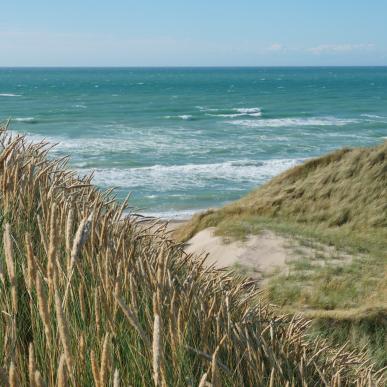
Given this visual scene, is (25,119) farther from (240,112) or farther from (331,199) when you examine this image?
(331,199)

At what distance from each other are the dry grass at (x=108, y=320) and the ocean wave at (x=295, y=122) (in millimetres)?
39422

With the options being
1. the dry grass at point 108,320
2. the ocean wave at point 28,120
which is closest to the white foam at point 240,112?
the ocean wave at point 28,120

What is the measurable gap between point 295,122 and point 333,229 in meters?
35.9

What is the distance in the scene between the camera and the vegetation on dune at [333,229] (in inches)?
242

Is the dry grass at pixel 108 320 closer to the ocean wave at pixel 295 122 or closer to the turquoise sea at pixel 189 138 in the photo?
the turquoise sea at pixel 189 138

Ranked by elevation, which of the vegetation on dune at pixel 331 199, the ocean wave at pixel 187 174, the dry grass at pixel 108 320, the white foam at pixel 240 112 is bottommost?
the ocean wave at pixel 187 174

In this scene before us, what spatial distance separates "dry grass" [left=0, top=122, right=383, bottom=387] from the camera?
4.58 feet

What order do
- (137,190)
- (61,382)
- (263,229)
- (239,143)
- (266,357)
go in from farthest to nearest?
(239,143) → (137,190) → (263,229) → (266,357) → (61,382)

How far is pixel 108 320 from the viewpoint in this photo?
1817 millimetres

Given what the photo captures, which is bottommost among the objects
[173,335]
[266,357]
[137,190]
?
[137,190]

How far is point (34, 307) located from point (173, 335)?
1.38 ft

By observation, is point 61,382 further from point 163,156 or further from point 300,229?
point 163,156

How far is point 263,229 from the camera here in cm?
907

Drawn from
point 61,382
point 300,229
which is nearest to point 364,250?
point 300,229
